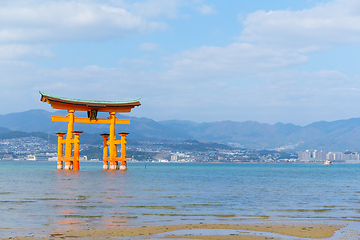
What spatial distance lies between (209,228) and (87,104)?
51365 millimetres

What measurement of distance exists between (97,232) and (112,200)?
9.77 meters

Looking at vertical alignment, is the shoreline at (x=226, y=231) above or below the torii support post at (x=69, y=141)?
below

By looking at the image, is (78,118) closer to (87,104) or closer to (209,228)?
(87,104)

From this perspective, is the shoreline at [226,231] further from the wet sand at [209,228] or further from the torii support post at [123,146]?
the torii support post at [123,146]

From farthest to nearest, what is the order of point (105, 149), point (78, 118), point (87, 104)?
point (105, 149) < point (78, 118) < point (87, 104)

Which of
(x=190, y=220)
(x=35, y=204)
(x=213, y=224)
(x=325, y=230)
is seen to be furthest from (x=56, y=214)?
(x=325, y=230)

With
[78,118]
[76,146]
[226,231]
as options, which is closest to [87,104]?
[78,118]

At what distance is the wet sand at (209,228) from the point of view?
12.2 m

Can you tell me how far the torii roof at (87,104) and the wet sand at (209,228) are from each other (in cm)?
4883

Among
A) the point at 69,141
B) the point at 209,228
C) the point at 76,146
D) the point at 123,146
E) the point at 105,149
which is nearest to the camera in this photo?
the point at 209,228

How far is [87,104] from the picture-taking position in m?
62.0

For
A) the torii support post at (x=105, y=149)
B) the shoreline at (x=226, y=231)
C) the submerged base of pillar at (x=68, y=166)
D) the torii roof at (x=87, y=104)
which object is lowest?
the submerged base of pillar at (x=68, y=166)

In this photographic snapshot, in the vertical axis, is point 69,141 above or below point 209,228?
above

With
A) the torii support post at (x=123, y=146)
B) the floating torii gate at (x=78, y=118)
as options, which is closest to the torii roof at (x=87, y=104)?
the floating torii gate at (x=78, y=118)
